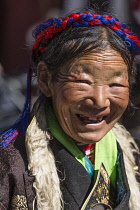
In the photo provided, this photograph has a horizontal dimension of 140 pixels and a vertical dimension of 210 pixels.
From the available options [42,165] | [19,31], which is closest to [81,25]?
[42,165]

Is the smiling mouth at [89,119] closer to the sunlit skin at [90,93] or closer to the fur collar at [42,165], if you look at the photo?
the sunlit skin at [90,93]

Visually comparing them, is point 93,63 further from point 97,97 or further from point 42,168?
point 42,168

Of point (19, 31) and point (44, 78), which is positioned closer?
point (44, 78)

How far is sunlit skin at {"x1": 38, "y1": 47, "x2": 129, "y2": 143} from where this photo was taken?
1735 mm

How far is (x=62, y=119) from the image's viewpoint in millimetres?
1852

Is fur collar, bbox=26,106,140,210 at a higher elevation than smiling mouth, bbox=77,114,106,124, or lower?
lower

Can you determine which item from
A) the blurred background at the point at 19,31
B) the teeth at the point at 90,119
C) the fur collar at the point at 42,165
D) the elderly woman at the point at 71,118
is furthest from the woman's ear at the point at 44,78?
the blurred background at the point at 19,31

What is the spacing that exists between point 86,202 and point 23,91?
1836mm

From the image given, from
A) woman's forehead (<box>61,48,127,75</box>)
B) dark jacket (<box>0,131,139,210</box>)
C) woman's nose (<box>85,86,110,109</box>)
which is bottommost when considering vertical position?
dark jacket (<box>0,131,139,210</box>)

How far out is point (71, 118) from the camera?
5.97ft

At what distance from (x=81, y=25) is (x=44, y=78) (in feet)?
1.13

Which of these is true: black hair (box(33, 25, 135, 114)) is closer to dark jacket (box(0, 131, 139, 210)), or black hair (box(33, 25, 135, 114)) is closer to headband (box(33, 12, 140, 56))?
headband (box(33, 12, 140, 56))

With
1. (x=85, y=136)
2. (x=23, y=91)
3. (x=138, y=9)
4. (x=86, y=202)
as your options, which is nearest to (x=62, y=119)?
(x=85, y=136)

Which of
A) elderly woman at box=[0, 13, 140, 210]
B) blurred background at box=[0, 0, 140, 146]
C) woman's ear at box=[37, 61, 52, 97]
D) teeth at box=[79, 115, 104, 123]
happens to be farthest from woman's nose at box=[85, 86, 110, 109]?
blurred background at box=[0, 0, 140, 146]
